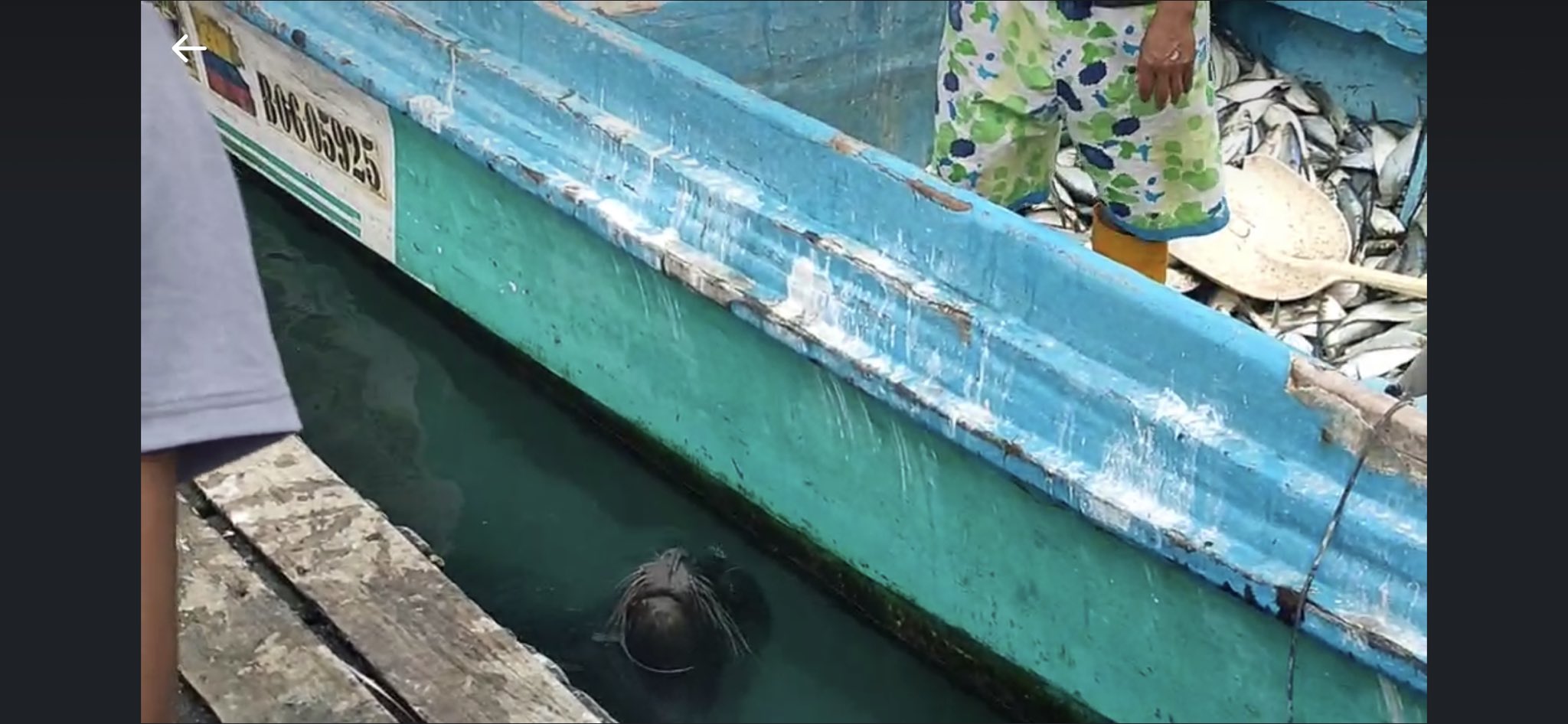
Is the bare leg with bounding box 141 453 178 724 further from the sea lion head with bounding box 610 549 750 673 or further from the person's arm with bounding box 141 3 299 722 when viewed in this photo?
the sea lion head with bounding box 610 549 750 673

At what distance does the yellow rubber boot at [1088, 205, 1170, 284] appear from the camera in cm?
265

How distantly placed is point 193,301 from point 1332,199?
276 centimetres

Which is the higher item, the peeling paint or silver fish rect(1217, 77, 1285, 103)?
the peeling paint

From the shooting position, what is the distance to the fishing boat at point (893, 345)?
6.34 ft

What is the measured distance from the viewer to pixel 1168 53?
2.30 m

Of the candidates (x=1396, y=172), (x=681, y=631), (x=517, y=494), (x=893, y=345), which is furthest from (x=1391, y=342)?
(x=517, y=494)

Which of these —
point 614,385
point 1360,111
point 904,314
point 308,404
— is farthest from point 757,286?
point 1360,111

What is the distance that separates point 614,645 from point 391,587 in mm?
704

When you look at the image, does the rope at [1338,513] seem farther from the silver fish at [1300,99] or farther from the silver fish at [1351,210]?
the silver fish at [1300,99]

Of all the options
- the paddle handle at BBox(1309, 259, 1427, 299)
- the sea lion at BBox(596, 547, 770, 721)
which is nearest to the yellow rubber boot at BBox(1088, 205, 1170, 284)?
the paddle handle at BBox(1309, 259, 1427, 299)

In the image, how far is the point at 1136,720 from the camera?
2199 millimetres

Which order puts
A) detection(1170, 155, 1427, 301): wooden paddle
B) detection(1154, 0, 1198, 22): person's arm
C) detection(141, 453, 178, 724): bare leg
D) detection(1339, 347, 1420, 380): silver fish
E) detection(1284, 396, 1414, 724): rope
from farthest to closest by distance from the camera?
detection(1170, 155, 1427, 301): wooden paddle → detection(1339, 347, 1420, 380): silver fish → detection(1154, 0, 1198, 22): person's arm → detection(1284, 396, 1414, 724): rope → detection(141, 453, 178, 724): bare leg

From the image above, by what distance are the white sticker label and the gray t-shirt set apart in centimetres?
218

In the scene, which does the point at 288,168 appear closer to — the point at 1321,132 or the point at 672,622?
the point at 672,622
